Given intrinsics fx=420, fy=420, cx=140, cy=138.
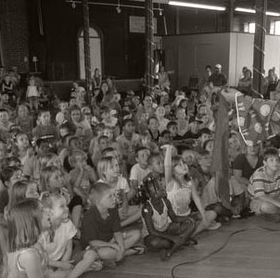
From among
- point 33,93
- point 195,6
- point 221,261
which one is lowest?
point 221,261

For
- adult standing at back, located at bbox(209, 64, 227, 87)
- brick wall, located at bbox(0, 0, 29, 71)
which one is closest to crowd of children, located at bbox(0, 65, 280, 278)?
adult standing at back, located at bbox(209, 64, 227, 87)

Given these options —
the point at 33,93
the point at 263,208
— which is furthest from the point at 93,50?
the point at 263,208

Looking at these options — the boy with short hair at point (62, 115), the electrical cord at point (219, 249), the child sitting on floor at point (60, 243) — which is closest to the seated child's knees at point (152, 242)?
the electrical cord at point (219, 249)

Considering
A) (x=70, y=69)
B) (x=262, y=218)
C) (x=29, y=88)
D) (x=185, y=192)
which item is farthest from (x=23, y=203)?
(x=70, y=69)

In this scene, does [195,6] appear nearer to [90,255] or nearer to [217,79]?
[217,79]

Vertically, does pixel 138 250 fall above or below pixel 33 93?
below

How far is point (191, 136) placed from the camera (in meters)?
7.67

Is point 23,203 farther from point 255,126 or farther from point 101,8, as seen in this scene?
point 101,8

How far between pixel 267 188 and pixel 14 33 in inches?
454

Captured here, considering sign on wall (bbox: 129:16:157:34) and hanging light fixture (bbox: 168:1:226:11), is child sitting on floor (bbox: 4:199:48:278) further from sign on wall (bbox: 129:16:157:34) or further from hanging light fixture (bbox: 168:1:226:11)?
sign on wall (bbox: 129:16:157:34)

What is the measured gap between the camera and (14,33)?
46.0 feet

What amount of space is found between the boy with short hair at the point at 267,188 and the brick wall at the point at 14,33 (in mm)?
10960

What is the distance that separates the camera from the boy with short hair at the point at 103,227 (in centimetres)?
356

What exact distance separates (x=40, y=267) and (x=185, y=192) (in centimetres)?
209
